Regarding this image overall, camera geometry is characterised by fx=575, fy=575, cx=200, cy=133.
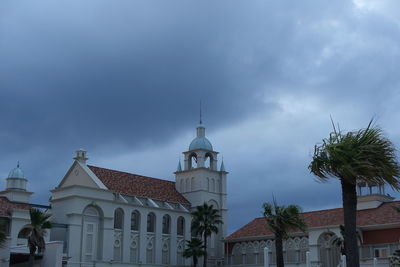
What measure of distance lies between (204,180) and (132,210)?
12788 mm

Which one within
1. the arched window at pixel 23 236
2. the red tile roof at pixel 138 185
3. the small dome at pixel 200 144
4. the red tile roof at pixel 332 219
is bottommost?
the arched window at pixel 23 236

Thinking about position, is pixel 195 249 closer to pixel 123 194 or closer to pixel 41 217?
pixel 123 194

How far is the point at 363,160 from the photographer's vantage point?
2127 centimetres

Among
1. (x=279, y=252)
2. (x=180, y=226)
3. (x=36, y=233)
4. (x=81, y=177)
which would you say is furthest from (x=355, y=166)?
(x=180, y=226)

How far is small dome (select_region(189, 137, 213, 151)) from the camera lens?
7612 centimetres

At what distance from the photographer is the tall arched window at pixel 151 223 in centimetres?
6712

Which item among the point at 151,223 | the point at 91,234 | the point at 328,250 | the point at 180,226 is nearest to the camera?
the point at 328,250

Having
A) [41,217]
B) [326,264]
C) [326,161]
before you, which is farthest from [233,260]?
[326,161]

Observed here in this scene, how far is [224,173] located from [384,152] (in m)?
56.5

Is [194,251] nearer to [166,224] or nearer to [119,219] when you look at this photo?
[166,224]

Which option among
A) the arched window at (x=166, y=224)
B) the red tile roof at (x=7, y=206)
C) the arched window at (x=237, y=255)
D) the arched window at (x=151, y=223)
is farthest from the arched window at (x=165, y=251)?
the red tile roof at (x=7, y=206)

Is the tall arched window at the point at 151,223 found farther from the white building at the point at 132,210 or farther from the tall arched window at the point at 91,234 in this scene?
the tall arched window at the point at 91,234

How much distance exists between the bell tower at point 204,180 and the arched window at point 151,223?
7.82 metres

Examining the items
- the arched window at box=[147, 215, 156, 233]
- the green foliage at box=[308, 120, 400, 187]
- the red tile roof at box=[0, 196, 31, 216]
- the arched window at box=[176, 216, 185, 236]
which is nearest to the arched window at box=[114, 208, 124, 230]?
the arched window at box=[147, 215, 156, 233]
